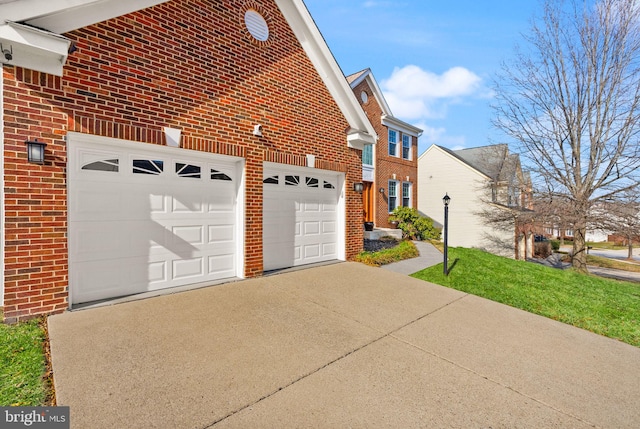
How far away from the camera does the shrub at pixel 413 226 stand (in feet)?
48.1

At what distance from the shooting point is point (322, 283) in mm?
6109

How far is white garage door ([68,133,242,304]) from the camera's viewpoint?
4.52 metres

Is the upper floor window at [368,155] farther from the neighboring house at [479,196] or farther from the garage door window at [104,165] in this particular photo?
the garage door window at [104,165]

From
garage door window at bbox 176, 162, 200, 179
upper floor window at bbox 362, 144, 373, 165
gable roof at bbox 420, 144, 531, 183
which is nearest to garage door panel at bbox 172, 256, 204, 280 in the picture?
garage door window at bbox 176, 162, 200, 179

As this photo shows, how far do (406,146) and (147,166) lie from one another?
53.2 ft

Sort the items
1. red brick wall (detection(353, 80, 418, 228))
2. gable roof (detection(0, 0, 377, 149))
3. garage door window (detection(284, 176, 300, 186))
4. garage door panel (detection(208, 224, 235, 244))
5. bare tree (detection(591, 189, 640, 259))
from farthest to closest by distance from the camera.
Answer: red brick wall (detection(353, 80, 418, 228)) < bare tree (detection(591, 189, 640, 259)) < garage door window (detection(284, 176, 300, 186)) < garage door panel (detection(208, 224, 235, 244)) < gable roof (detection(0, 0, 377, 149))

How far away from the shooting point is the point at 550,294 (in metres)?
6.63

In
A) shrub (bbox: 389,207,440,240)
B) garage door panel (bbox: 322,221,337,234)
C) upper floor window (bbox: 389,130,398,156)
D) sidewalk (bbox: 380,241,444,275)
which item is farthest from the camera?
upper floor window (bbox: 389,130,398,156)

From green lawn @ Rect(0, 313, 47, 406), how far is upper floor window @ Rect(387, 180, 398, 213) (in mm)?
15434

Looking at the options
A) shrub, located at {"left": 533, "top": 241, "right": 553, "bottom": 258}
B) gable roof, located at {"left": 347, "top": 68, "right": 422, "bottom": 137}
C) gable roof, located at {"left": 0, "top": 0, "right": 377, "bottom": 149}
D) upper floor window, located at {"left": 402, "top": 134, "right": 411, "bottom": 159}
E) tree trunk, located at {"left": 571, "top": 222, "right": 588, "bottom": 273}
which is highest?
gable roof, located at {"left": 347, "top": 68, "right": 422, "bottom": 137}

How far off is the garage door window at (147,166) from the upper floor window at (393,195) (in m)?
13.6

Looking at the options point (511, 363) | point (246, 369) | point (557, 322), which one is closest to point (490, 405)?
point (511, 363)

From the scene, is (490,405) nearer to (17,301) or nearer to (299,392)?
(299,392)

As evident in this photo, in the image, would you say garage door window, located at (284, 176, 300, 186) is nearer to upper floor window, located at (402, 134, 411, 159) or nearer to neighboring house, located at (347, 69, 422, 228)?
neighboring house, located at (347, 69, 422, 228)
